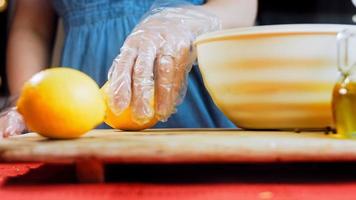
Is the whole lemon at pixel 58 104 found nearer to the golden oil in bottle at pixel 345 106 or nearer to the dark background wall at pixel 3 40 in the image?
the golden oil in bottle at pixel 345 106

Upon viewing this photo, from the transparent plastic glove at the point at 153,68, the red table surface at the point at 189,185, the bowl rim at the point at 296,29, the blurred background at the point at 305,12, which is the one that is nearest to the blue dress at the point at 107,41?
the transparent plastic glove at the point at 153,68

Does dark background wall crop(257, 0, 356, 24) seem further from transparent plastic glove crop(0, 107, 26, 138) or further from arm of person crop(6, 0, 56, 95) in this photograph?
transparent plastic glove crop(0, 107, 26, 138)

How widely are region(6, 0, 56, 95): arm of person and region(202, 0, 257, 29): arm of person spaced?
42 cm

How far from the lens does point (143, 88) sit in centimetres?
74

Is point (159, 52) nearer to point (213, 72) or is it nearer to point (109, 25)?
point (213, 72)

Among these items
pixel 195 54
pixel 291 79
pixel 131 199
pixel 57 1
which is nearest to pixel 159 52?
pixel 195 54

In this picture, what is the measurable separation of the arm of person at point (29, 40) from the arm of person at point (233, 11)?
0.42 metres

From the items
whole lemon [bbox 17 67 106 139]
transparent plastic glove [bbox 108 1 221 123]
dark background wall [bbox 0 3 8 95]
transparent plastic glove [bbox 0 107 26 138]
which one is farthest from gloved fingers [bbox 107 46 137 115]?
dark background wall [bbox 0 3 8 95]

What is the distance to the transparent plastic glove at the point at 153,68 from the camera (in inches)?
29.0

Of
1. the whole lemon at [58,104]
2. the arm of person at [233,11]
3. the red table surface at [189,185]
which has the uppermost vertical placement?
the arm of person at [233,11]

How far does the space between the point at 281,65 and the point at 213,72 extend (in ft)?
0.33

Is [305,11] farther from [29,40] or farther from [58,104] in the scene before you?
[58,104]

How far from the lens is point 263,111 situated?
Answer: 2.38ft

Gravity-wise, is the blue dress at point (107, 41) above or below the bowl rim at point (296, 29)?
below
